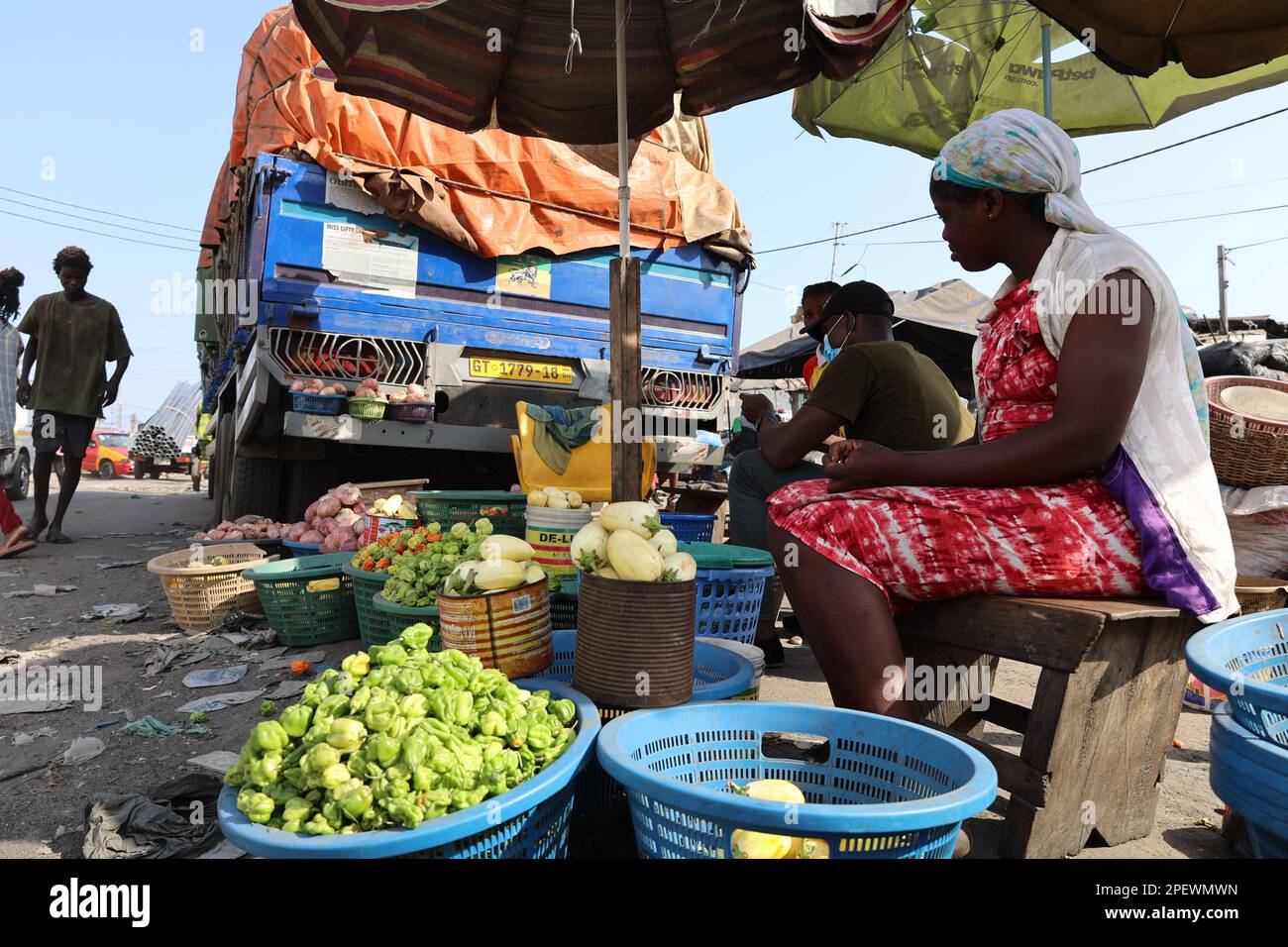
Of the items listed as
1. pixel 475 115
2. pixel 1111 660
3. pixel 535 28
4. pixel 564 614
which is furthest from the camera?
pixel 475 115

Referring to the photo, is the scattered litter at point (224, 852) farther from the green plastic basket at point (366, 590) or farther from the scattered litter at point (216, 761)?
the green plastic basket at point (366, 590)

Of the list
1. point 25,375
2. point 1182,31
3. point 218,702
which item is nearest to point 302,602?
point 218,702

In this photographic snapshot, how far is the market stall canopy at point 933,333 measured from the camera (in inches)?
484

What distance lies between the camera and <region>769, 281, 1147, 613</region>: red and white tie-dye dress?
6.13 ft

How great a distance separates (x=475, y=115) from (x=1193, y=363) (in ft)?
11.3

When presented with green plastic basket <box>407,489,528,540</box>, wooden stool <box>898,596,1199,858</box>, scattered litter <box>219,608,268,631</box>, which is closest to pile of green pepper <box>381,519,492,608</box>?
green plastic basket <box>407,489,528,540</box>

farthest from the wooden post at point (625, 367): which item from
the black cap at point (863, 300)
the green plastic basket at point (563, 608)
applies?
the black cap at point (863, 300)

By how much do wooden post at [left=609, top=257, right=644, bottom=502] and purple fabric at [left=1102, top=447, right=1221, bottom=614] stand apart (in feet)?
5.05

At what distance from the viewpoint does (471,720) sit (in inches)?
67.0

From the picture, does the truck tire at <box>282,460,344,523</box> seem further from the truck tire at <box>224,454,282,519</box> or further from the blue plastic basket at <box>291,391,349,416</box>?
the blue plastic basket at <box>291,391,349,416</box>

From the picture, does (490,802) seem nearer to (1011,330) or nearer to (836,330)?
(1011,330)
